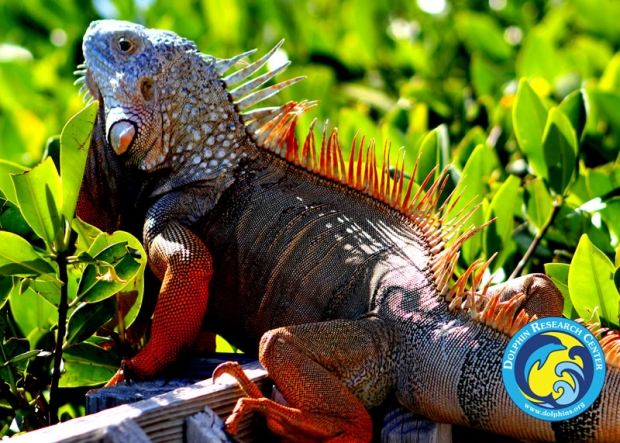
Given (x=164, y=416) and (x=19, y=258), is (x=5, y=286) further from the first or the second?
(x=164, y=416)

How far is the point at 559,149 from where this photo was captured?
336cm

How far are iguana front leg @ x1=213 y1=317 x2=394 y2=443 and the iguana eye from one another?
43.6 inches

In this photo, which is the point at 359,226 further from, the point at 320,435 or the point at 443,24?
the point at 443,24

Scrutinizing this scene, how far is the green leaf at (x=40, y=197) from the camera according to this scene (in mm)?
2354

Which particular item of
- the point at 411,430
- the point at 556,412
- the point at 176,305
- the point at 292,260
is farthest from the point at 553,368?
the point at 176,305

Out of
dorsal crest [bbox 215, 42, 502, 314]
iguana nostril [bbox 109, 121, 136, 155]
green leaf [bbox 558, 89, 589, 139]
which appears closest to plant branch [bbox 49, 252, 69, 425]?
iguana nostril [bbox 109, 121, 136, 155]

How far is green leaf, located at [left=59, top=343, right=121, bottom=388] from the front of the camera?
2.71 meters

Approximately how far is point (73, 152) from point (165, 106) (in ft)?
2.23

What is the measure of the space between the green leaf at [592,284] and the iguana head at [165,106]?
106cm

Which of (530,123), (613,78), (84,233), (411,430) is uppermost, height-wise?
(84,233)

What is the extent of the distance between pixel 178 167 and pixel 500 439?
4.13ft

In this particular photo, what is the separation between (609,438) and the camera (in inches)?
90.0

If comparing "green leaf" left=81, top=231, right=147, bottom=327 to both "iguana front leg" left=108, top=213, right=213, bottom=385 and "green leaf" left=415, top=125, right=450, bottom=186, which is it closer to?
"iguana front leg" left=108, top=213, right=213, bottom=385

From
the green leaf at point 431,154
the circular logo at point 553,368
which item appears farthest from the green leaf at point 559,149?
the circular logo at point 553,368
